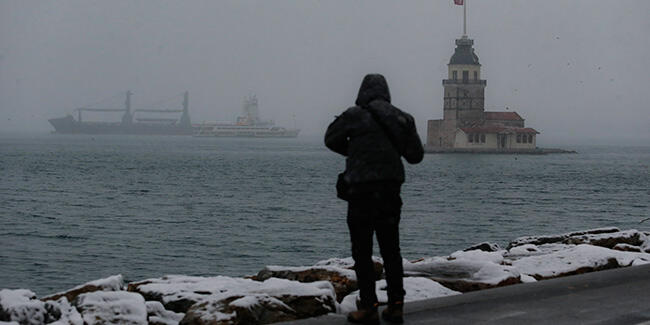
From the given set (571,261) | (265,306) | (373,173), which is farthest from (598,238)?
(373,173)

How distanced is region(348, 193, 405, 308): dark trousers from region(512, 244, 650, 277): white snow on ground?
8.84 ft

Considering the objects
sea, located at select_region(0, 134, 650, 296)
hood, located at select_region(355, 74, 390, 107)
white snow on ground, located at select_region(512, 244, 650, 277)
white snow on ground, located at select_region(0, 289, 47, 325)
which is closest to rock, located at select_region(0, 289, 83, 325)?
white snow on ground, located at select_region(0, 289, 47, 325)

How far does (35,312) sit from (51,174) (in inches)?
2823

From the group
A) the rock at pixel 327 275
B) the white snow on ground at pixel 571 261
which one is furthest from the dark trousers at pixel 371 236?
the white snow on ground at pixel 571 261

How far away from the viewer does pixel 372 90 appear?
549 centimetres

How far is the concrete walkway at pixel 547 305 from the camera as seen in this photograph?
223 inches

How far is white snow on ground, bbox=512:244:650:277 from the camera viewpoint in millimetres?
8008

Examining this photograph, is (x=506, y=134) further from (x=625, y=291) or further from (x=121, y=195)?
(x=625, y=291)

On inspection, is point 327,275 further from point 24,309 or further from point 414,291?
point 24,309

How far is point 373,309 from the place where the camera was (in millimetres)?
5500

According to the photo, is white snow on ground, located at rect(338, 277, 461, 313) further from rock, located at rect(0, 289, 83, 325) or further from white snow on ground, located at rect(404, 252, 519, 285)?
Result: rock, located at rect(0, 289, 83, 325)

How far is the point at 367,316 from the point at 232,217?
35.9 metres

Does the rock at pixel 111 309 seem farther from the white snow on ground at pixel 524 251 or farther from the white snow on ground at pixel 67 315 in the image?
the white snow on ground at pixel 524 251

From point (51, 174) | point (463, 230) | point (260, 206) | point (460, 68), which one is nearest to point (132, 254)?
point (463, 230)
